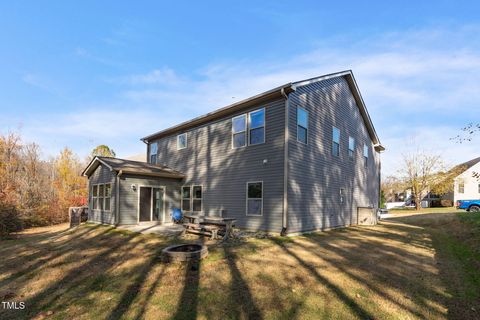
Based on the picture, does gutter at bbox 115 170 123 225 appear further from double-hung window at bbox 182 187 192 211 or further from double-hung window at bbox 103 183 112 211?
double-hung window at bbox 182 187 192 211

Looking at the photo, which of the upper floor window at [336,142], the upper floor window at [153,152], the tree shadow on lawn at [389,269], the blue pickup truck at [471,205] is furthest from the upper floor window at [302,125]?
the blue pickup truck at [471,205]

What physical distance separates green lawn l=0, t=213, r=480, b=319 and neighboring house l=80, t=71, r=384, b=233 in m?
2.94

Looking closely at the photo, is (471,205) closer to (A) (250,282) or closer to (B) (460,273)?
(B) (460,273)

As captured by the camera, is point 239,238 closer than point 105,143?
Yes

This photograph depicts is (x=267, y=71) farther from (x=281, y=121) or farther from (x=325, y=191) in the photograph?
(x=325, y=191)

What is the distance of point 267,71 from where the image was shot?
54.9 feet

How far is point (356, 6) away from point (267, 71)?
5938mm

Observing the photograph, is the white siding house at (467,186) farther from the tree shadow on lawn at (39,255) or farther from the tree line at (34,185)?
the tree line at (34,185)

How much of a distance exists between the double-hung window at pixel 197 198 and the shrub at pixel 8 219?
9454 mm

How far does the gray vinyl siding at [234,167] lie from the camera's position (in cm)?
1106

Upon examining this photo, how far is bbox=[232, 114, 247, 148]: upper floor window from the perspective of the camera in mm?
12641

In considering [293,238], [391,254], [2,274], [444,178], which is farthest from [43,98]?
[444,178]

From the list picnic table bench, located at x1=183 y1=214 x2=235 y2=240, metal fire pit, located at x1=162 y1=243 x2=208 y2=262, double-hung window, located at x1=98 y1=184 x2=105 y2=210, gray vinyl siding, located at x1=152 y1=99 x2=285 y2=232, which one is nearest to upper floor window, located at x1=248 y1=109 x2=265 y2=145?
gray vinyl siding, located at x1=152 y1=99 x2=285 y2=232

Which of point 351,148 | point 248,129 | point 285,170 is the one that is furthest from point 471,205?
point 248,129
